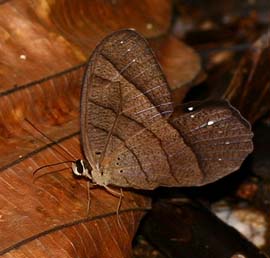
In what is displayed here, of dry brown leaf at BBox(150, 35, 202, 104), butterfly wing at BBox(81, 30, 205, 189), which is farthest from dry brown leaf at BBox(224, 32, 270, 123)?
butterfly wing at BBox(81, 30, 205, 189)

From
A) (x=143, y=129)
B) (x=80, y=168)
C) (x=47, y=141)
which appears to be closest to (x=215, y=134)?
(x=143, y=129)

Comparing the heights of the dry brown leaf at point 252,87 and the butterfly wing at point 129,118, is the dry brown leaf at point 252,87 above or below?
below

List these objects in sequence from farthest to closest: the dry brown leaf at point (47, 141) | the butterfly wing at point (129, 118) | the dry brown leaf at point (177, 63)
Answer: the dry brown leaf at point (177, 63) → the butterfly wing at point (129, 118) → the dry brown leaf at point (47, 141)

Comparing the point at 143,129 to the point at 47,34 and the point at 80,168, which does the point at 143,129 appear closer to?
the point at 80,168

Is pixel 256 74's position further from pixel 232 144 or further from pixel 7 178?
pixel 7 178

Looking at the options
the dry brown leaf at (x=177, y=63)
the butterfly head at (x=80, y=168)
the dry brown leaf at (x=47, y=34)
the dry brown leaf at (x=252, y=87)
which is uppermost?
the dry brown leaf at (x=47, y=34)

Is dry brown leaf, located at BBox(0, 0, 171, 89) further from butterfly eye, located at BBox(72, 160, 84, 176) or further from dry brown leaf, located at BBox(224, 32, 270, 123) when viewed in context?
dry brown leaf, located at BBox(224, 32, 270, 123)

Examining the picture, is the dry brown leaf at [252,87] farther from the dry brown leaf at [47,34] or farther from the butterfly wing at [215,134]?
the dry brown leaf at [47,34]

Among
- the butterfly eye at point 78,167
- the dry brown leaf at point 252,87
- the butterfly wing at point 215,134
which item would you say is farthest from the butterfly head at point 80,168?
the dry brown leaf at point 252,87
